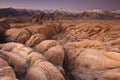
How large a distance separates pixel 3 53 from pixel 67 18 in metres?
4.57

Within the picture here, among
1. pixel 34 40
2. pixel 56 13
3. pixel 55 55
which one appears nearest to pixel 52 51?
pixel 55 55

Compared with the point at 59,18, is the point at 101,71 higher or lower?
lower

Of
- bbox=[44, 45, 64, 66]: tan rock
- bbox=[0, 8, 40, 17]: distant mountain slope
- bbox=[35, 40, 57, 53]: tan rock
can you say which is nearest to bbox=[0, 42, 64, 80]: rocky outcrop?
bbox=[44, 45, 64, 66]: tan rock

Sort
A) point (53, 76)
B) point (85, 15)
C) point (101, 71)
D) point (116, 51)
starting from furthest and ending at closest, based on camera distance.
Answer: point (85, 15)
point (116, 51)
point (101, 71)
point (53, 76)

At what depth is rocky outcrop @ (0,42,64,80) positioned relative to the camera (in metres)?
7.66

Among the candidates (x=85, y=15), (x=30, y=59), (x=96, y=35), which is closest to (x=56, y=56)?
(x=30, y=59)

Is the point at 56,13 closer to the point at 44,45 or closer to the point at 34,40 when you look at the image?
the point at 34,40

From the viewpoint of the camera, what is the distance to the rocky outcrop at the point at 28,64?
7.66 meters

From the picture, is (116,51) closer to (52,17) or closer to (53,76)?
(53,76)

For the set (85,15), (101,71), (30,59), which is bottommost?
(101,71)

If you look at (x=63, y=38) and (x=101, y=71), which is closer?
(x=101, y=71)

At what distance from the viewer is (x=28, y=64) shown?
8.15 metres

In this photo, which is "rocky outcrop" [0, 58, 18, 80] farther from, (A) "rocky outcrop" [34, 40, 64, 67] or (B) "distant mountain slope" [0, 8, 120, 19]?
(B) "distant mountain slope" [0, 8, 120, 19]

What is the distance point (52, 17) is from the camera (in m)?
12.1
